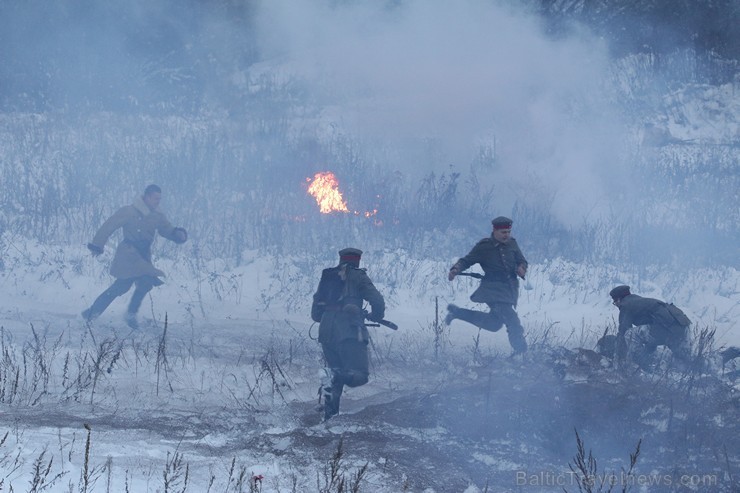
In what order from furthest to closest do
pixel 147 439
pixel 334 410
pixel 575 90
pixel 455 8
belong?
pixel 455 8, pixel 575 90, pixel 334 410, pixel 147 439

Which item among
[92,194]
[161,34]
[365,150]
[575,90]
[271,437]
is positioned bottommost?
[271,437]

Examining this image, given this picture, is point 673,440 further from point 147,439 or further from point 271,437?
point 147,439

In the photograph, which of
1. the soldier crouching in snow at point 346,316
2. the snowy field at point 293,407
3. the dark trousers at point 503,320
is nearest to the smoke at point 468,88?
the snowy field at point 293,407

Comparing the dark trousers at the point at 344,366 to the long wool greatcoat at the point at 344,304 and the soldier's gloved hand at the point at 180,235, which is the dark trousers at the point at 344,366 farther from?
the soldier's gloved hand at the point at 180,235

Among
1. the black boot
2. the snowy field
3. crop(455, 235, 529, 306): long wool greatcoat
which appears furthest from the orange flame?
the black boot

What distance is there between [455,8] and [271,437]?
594 inches

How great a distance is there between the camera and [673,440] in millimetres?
5137

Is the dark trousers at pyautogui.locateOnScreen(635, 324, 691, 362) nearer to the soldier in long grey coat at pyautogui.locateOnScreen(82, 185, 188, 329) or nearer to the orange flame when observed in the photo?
the soldier in long grey coat at pyautogui.locateOnScreen(82, 185, 188, 329)

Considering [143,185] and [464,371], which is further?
[143,185]

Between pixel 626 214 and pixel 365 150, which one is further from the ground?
pixel 365 150

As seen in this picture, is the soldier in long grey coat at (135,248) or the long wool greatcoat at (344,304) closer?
the long wool greatcoat at (344,304)

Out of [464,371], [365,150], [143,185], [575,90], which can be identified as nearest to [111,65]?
[143,185]

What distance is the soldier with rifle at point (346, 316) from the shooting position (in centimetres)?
591

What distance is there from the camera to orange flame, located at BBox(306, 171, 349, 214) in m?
12.9
